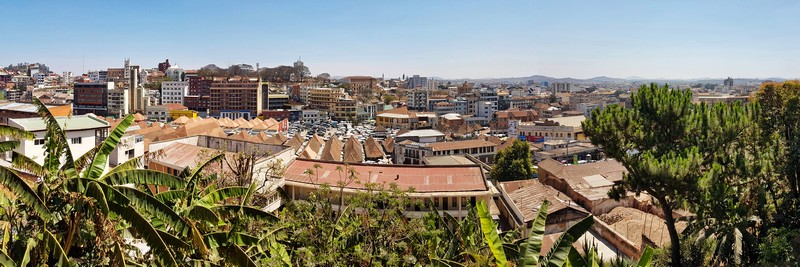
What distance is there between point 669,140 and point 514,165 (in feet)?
57.2

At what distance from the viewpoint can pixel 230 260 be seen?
6.46 m

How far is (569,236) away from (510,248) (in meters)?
1.91

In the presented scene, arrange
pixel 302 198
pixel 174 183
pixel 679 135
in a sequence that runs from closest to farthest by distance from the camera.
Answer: pixel 174 183
pixel 679 135
pixel 302 198

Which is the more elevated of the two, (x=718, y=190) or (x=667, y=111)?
(x=667, y=111)

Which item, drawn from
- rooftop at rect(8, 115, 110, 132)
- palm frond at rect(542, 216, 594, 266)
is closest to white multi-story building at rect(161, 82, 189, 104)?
rooftop at rect(8, 115, 110, 132)

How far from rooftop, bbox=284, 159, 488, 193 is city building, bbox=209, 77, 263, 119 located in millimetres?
61838

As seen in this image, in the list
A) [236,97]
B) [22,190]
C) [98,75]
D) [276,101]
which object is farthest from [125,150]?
[98,75]

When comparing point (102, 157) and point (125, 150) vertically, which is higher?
point (102, 157)

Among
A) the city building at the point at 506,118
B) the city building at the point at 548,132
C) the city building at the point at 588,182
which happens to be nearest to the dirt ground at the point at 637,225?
the city building at the point at 588,182

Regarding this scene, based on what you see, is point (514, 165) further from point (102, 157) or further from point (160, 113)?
point (160, 113)

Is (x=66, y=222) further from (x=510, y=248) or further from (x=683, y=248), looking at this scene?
(x=683, y=248)

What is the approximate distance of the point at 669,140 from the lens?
49.2 feet

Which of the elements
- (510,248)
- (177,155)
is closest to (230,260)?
(510,248)

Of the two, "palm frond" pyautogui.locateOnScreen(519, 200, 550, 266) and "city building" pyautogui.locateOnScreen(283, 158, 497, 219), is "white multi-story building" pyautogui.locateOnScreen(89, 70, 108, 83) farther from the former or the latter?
"palm frond" pyautogui.locateOnScreen(519, 200, 550, 266)
